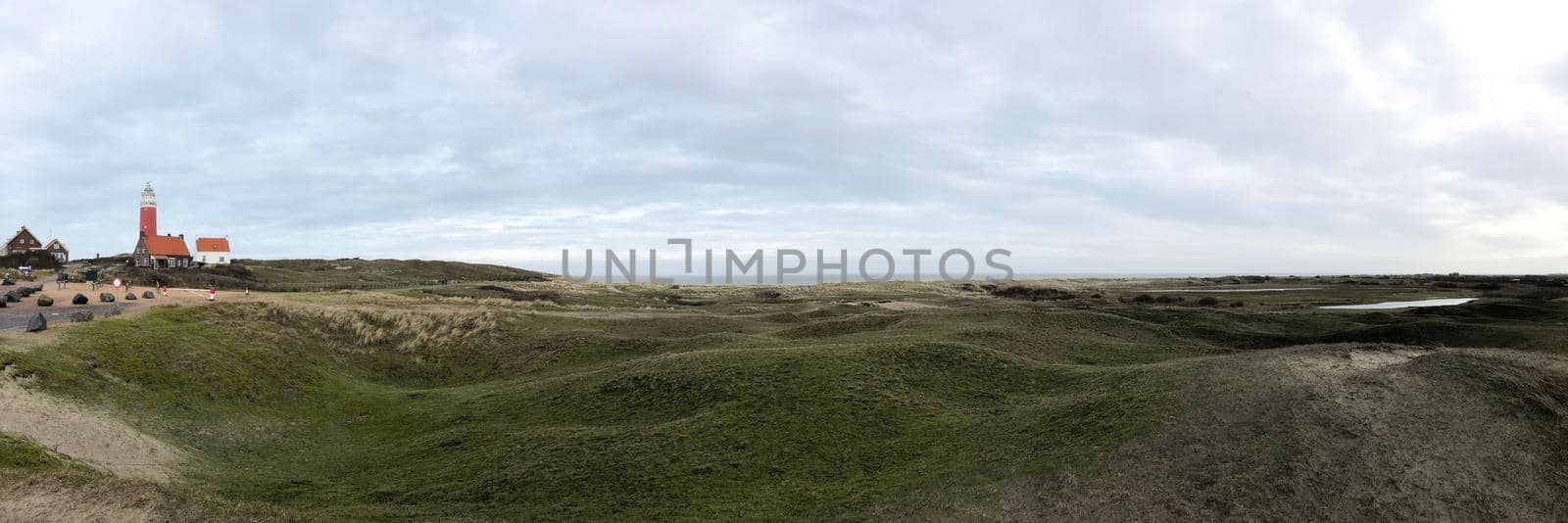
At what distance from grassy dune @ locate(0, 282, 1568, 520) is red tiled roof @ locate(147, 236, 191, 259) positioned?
7693cm

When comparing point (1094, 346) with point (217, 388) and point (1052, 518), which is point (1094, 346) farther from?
point (217, 388)

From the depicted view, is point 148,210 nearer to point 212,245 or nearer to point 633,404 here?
point 212,245

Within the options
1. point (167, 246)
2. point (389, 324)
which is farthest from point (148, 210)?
point (389, 324)

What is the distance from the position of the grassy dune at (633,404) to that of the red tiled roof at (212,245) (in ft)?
275

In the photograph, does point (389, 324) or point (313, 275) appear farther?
point (313, 275)

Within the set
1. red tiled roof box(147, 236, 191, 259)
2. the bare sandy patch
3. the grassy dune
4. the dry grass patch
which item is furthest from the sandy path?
red tiled roof box(147, 236, 191, 259)

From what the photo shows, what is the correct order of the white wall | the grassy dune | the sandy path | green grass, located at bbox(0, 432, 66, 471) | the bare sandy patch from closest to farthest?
1. the bare sandy patch
2. green grass, located at bbox(0, 432, 66, 471)
3. the grassy dune
4. the sandy path
5. the white wall

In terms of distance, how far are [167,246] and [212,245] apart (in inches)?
321

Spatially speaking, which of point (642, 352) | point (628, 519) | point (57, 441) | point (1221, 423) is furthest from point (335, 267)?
point (1221, 423)

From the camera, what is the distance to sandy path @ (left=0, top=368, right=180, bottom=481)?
51.0 feet

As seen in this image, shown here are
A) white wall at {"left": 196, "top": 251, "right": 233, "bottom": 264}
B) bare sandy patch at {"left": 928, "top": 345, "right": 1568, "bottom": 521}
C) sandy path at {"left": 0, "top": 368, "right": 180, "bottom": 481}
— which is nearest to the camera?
bare sandy patch at {"left": 928, "top": 345, "right": 1568, "bottom": 521}

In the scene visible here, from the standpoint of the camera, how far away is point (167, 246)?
92.9 metres

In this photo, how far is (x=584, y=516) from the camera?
14.8 meters

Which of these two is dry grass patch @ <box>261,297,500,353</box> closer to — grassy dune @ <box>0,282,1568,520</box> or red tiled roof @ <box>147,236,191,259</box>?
grassy dune @ <box>0,282,1568,520</box>
